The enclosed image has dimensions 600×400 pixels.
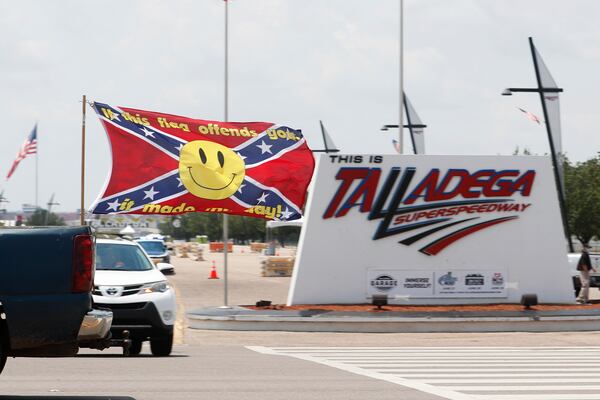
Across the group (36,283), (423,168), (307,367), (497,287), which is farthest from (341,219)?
(36,283)

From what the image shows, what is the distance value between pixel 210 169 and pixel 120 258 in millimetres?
9125

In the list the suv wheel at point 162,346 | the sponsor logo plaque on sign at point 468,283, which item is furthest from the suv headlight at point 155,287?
the sponsor logo plaque on sign at point 468,283

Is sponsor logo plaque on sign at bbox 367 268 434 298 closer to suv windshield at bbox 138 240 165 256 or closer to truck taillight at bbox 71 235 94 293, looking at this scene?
truck taillight at bbox 71 235 94 293

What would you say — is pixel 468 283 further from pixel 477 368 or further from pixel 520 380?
pixel 520 380

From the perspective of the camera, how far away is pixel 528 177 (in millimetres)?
28562

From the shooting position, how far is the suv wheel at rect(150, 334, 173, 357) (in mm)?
17156

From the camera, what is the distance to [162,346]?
56.5ft

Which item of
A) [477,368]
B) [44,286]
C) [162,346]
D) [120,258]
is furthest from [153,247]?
[44,286]

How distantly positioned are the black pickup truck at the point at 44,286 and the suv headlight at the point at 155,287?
7031 millimetres

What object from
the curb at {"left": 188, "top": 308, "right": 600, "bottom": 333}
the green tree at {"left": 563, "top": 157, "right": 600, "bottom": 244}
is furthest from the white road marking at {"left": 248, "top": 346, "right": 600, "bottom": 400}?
the green tree at {"left": 563, "top": 157, "right": 600, "bottom": 244}

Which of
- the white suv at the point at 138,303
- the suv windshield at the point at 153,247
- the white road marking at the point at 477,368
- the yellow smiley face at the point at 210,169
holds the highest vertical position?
the yellow smiley face at the point at 210,169

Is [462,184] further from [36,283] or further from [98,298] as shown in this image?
[36,283]

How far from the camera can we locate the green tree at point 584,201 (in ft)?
263

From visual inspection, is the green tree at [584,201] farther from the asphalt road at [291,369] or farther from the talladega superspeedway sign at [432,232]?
the asphalt road at [291,369]
